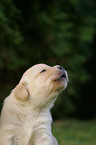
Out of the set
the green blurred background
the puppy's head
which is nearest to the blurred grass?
the green blurred background

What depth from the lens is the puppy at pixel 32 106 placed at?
4.79 m

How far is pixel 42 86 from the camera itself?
4.88 meters

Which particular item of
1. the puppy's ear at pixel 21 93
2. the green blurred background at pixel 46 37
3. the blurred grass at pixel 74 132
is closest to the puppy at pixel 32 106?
the puppy's ear at pixel 21 93

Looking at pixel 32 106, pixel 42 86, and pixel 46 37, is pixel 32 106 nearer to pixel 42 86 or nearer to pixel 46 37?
pixel 42 86

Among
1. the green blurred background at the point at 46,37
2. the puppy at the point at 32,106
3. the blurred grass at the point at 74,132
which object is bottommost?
the puppy at the point at 32,106

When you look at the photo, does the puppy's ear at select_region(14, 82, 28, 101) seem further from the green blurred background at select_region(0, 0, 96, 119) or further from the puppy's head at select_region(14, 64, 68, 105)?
the green blurred background at select_region(0, 0, 96, 119)

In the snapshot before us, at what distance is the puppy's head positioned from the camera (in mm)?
4832

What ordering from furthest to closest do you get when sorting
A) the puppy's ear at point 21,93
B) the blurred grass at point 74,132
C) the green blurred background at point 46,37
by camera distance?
the green blurred background at point 46,37 → the blurred grass at point 74,132 → the puppy's ear at point 21,93

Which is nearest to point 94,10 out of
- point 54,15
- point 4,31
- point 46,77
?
point 54,15

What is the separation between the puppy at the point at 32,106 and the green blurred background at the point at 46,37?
11.1 feet

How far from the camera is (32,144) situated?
5.00 m

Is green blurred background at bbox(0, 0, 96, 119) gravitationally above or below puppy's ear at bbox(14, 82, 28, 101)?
above

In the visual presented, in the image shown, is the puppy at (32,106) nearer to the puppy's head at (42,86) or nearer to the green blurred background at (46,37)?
the puppy's head at (42,86)

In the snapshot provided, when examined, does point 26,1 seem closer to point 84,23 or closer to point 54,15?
point 54,15
